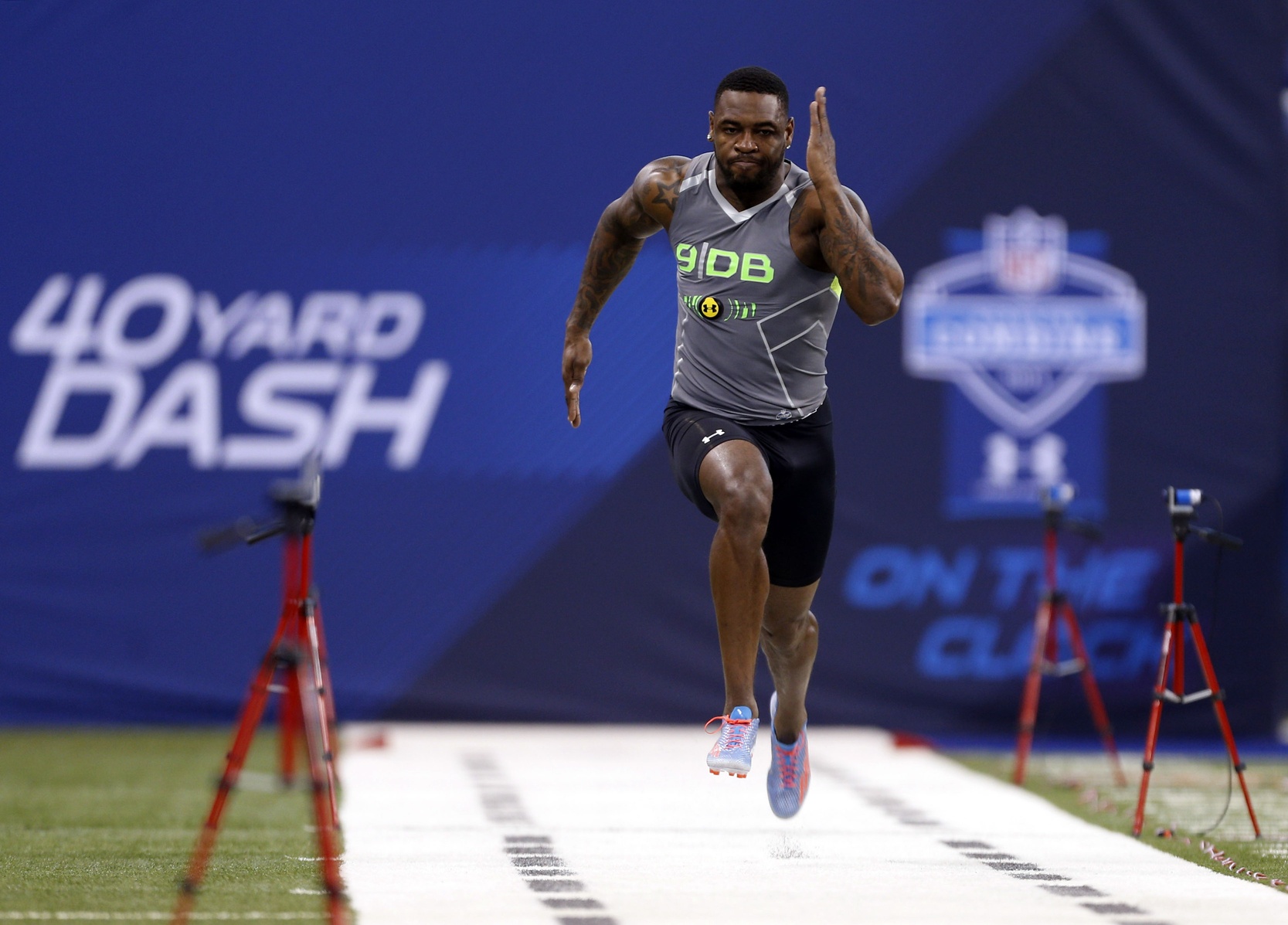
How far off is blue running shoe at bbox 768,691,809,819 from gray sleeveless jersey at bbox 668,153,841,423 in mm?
934

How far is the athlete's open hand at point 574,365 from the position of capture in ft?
15.8

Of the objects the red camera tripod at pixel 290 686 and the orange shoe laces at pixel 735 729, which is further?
the orange shoe laces at pixel 735 729

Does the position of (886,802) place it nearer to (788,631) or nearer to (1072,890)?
(788,631)

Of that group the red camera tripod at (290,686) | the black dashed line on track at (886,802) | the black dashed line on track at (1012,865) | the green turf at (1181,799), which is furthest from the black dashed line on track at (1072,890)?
the red camera tripod at (290,686)

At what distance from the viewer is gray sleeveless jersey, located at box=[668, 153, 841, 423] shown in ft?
15.0

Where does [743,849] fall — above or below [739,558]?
below

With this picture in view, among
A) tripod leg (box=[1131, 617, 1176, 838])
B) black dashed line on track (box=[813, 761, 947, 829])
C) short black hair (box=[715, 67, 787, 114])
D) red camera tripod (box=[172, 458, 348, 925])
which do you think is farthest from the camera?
black dashed line on track (box=[813, 761, 947, 829])

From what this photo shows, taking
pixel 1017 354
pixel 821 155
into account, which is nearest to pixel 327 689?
pixel 821 155

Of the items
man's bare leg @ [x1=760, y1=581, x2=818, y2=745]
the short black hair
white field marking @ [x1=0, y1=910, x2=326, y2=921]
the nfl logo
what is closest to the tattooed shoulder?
the short black hair

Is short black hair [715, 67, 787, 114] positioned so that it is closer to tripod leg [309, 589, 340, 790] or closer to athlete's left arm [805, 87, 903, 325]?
athlete's left arm [805, 87, 903, 325]

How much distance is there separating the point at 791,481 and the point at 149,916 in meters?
2.03

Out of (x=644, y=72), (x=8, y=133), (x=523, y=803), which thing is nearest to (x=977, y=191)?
(x=644, y=72)

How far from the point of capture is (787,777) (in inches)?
187

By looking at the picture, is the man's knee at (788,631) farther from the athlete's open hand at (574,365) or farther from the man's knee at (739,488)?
the athlete's open hand at (574,365)
